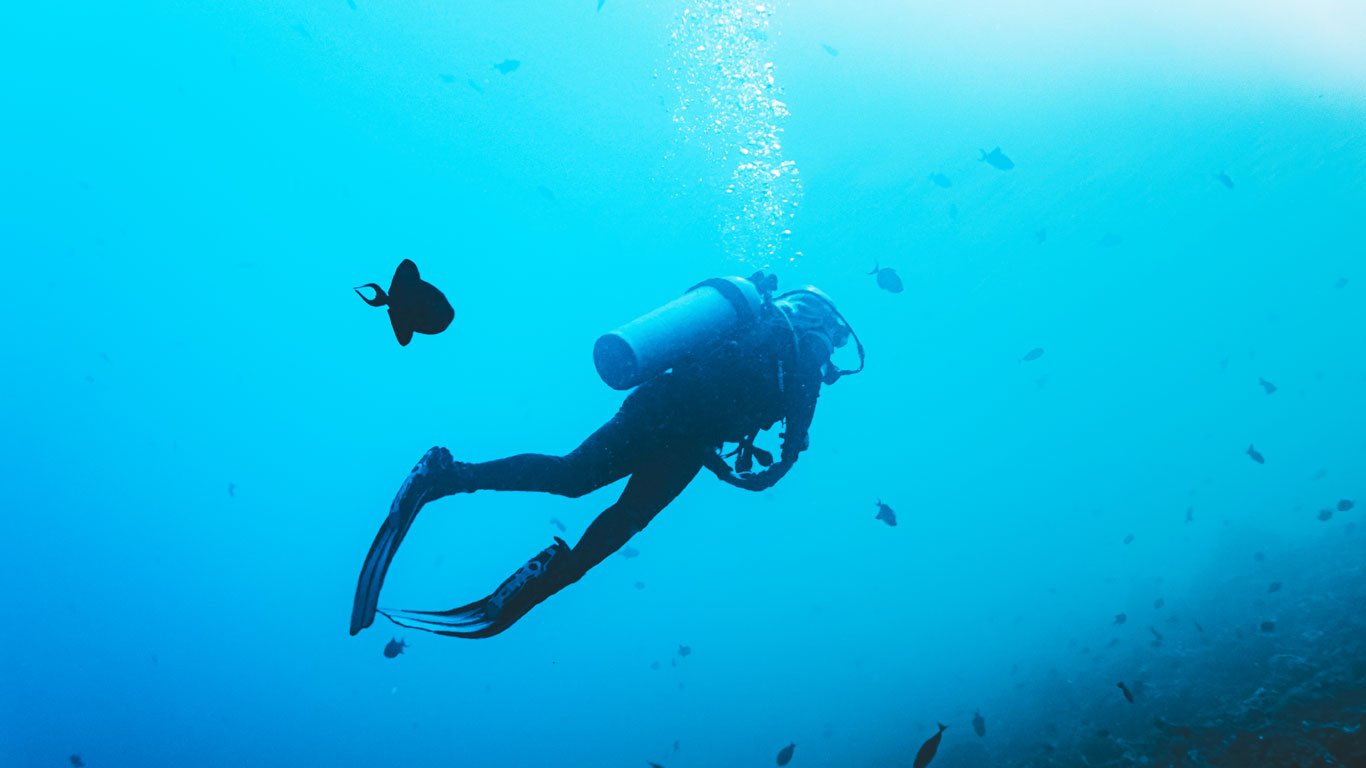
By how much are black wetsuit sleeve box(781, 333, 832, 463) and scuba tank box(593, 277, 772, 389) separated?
1.42 ft

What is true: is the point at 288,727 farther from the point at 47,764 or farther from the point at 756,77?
the point at 756,77

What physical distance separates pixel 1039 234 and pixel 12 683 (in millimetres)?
53194

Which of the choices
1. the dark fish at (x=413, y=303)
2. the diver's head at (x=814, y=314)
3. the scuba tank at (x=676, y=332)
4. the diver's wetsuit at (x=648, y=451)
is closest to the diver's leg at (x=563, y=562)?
the diver's wetsuit at (x=648, y=451)

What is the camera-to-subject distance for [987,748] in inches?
500

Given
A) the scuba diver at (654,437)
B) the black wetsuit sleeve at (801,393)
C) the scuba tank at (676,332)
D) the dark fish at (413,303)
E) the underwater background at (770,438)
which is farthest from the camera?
the underwater background at (770,438)

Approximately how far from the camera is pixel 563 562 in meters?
3.78

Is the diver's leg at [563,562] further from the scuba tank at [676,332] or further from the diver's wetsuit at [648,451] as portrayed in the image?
the scuba tank at [676,332]

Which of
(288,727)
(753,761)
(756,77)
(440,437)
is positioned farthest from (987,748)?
(440,437)

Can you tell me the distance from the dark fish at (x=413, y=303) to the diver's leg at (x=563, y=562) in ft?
4.87

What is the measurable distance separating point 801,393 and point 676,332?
35.6 inches

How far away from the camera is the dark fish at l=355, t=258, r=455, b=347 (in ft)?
9.09

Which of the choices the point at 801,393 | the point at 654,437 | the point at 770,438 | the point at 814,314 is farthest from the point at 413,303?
the point at 770,438

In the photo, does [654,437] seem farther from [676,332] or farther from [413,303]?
[413,303]

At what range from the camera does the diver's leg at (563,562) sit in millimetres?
3576
